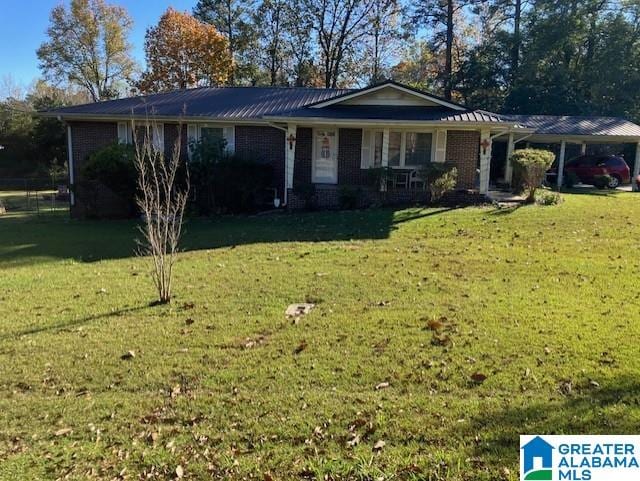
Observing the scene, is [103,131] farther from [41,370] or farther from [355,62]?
[355,62]

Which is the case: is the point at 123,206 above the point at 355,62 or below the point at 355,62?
below

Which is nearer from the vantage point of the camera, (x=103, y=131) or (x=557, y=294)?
(x=557, y=294)

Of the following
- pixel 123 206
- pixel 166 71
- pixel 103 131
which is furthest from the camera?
pixel 166 71

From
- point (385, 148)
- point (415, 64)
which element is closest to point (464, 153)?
point (385, 148)

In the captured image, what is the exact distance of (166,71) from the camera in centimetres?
4028

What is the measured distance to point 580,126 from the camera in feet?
82.0

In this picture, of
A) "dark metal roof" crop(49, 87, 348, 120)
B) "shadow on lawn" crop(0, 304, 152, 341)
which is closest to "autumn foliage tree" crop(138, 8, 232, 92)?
"dark metal roof" crop(49, 87, 348, 120)

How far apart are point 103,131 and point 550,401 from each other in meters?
18.2

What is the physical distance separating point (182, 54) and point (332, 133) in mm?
26926

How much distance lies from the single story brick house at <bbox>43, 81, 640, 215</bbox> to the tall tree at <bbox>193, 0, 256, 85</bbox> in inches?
944

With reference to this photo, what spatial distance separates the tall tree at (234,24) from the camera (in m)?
42.1

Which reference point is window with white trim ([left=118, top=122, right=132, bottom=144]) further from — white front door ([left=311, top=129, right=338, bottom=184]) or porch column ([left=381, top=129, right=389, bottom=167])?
porch column ([left=381, top=129, right=389, bottom=167])

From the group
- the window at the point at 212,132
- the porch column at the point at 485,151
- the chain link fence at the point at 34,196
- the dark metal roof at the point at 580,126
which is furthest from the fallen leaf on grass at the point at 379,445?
the dark metal roof at the point at 580,126

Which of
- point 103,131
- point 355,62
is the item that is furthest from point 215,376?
point 355,62
